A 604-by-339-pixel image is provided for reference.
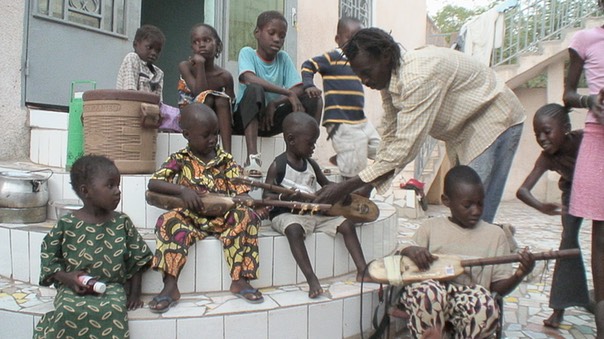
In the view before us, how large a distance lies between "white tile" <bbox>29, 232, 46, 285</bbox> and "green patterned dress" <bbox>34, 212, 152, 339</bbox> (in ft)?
1.23

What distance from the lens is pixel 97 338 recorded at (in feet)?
7.13

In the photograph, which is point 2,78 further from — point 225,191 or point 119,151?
point 225,191

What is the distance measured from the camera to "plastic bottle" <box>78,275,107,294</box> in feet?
7.25

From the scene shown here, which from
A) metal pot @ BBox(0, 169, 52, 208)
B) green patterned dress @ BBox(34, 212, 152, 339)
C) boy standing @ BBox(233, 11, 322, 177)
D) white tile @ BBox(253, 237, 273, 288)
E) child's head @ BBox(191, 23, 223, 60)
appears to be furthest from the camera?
child's head @ BBox(191, 23, 223, 60)

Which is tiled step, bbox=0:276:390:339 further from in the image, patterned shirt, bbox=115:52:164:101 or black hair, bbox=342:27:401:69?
patterned shirt, bbox=115:52:164:101

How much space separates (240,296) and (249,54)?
2.02 metres

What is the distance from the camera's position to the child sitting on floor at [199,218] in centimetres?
249

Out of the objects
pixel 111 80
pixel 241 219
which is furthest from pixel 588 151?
pixel 111 80

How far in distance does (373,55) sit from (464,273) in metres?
1.08

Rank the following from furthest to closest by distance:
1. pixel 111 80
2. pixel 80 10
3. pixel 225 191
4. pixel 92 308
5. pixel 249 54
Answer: pixel 111 80 < pixel 80 10 < pixel 249 54 < pixel 225 191 < pixel 92 308

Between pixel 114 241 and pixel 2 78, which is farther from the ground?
pixel 2 78

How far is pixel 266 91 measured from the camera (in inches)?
152

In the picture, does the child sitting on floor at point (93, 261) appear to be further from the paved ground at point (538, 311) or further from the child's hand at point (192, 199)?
Result: the paved ground at point (538, 311)

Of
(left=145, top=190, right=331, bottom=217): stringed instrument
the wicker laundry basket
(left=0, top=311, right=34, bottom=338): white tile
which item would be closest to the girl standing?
(left=145, top=190, right=331, bottom=217): stringed instrument
